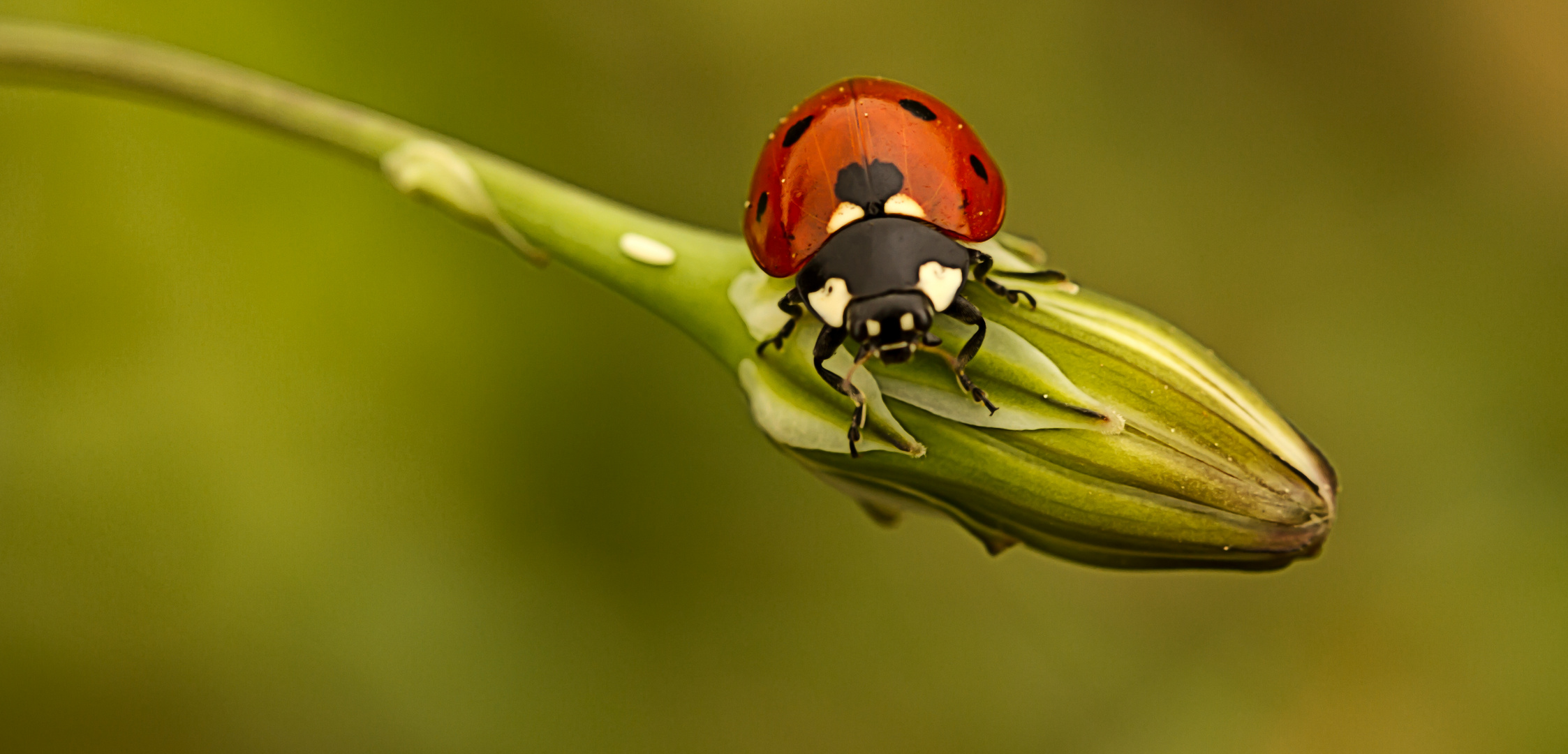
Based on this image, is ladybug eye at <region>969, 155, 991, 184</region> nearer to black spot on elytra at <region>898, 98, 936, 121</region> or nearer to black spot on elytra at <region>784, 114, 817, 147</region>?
black spot on elytra at <region>898, 98, 936, 121</region>

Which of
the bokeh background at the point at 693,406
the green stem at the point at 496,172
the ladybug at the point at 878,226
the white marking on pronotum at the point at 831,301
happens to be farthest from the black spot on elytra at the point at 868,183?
the bokeh background at the point at 693,406

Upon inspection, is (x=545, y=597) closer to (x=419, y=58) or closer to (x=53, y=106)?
(x=419, y=58)

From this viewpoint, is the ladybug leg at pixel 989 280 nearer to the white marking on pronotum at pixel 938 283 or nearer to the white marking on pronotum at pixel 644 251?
the white marking on pronotum at pixel 938 283

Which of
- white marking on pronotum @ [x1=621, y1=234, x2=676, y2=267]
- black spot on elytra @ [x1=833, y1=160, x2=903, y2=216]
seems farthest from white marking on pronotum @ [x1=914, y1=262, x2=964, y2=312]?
white marking on pronotum @ [x1=621, y1=234, x2=676, y2=267]

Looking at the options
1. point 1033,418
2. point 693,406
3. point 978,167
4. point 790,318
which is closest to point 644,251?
point 790,318

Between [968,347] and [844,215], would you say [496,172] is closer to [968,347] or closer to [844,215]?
[844,215]

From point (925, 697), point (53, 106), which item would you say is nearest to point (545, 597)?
point (925, 697)
